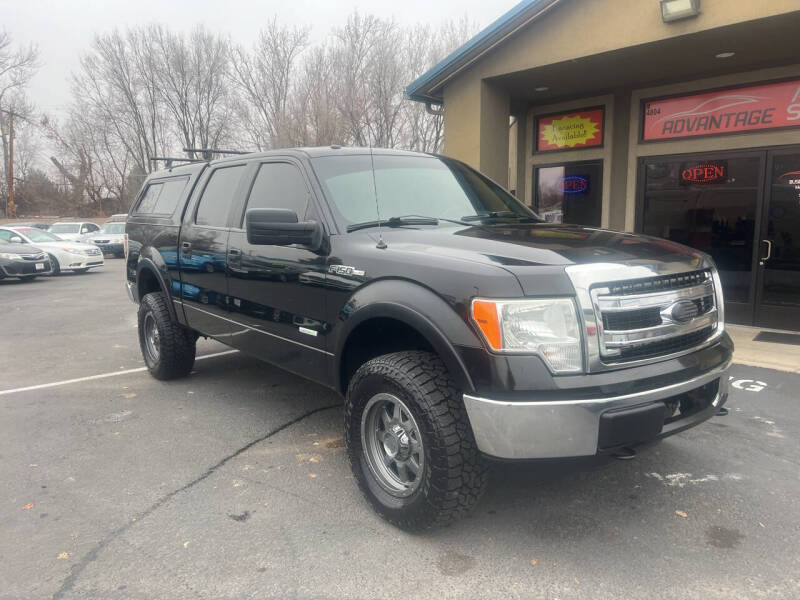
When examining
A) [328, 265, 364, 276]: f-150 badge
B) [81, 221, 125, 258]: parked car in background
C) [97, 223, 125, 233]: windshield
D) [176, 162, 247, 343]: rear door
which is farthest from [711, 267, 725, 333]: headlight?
[97, 223, 125, 233]: windshield

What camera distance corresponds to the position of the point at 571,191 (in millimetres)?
9953

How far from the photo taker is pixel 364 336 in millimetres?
3457

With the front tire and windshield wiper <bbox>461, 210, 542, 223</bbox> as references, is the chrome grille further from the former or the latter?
the front tire

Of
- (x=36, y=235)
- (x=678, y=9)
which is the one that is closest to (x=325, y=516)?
(x=678, y=9)

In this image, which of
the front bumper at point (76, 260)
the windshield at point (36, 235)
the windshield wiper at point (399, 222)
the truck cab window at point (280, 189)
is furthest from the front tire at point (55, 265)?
the windshield wiper at point (399, 222)

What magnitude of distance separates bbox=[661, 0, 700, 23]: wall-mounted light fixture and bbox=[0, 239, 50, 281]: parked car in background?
50.6ft

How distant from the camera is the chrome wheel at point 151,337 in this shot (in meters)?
5.83

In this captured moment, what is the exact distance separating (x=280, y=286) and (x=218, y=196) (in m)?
1.41

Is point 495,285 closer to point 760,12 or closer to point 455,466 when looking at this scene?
point 455,466

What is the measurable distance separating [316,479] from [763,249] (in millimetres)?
7137

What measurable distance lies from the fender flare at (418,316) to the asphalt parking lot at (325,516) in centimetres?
56

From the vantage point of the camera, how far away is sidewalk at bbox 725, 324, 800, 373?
621 centimetres

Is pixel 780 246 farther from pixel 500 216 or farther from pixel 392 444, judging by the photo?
pixel 392 444

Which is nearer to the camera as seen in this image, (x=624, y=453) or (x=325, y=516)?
(x=624, y=453)
